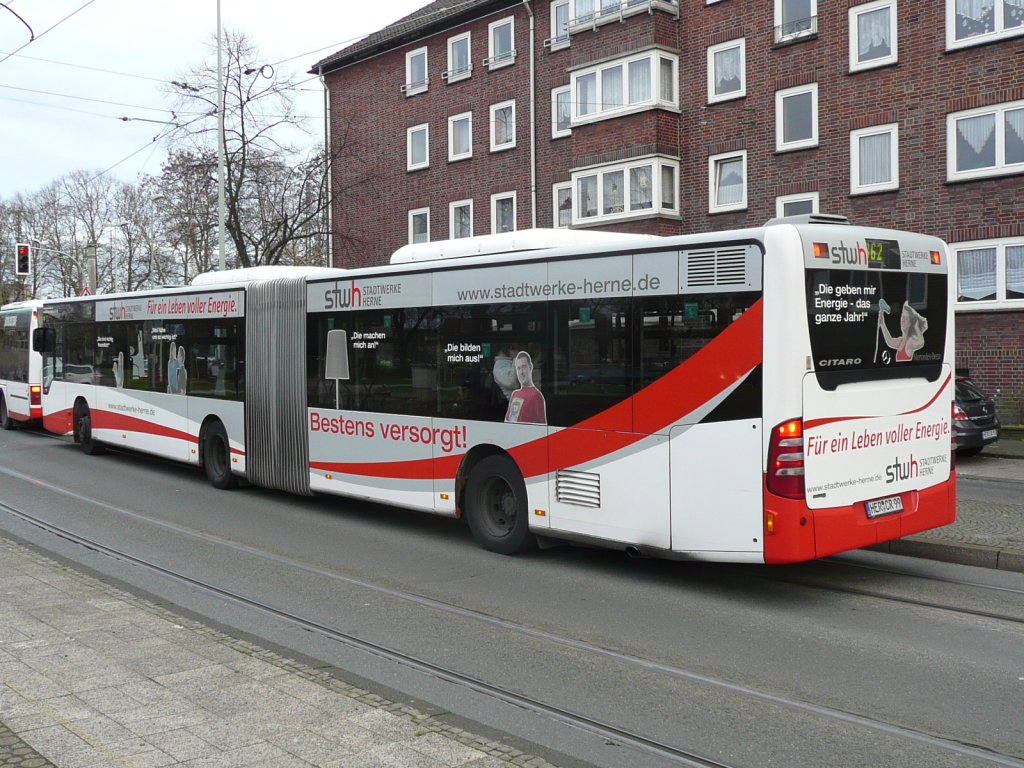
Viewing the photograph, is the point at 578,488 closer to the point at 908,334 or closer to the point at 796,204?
the point at 908,334

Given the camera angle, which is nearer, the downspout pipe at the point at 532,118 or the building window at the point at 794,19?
the building window at the point at 794,19

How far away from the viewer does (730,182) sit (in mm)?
26688

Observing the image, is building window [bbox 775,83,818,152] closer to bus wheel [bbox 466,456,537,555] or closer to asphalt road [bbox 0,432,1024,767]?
asphalt road [bbox 0,432,1024,767]

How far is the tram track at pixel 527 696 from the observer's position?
483 cm

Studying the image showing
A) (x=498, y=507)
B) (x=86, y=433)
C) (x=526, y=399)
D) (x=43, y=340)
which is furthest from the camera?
(x=43, y=340)

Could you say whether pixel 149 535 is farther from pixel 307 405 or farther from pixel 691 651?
pixel 691 651

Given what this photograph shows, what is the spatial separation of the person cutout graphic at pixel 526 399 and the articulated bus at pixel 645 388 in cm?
3

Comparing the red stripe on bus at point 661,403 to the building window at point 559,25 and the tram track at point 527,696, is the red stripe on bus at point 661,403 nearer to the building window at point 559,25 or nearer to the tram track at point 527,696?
the tram track at point 527,696

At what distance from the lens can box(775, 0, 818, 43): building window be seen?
24984 mm

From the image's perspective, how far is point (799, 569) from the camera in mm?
8922

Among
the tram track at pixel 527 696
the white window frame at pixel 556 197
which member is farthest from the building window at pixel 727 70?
the tram track at pixel 527 696

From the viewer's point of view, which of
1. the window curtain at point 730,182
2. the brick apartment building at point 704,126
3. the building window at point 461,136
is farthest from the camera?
the building window at point 461,136

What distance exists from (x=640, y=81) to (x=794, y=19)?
4.12m

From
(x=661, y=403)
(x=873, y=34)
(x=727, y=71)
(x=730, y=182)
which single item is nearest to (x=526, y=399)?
(x=661, y=403)
